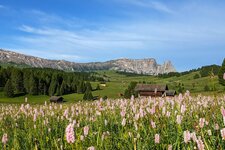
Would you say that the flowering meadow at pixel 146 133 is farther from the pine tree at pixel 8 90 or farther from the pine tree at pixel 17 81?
the pine tree at pixel 17 81

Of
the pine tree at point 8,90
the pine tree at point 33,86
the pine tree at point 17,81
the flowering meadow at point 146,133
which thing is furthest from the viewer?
the pine tree at point 17,81

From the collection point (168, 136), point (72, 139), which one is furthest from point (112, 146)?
point (72, 139)

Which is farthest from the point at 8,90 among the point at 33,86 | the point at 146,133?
the point at 146,133

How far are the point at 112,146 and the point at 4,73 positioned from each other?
20332 cm

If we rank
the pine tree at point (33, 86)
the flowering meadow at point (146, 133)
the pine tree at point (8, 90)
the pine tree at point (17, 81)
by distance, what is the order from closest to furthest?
the flowering meadow at point (146, 133) < the pine tree at point (8, 90) < the pine tree at point (33, 86) < the pine tree at point (17, 81)

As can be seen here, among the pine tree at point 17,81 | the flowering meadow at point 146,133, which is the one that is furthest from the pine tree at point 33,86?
the flowering meadow at point 146,133

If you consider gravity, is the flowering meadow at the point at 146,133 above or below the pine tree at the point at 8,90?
above

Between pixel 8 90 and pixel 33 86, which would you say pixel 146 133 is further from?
pixel 33 86

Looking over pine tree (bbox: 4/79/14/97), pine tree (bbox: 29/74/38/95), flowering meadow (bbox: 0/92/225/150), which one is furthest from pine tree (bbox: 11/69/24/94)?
flowering meadow (bbox: 0/92/225/150)

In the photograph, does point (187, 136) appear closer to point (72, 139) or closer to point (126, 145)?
point (72, 139)

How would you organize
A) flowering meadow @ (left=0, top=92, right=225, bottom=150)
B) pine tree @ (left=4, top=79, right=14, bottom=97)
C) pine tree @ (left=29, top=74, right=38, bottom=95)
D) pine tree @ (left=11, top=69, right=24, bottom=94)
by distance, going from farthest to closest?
1. pine tree @ (left=11, top=69, right=24, bottom=94)
2. pine tree @ (left=29, top=74, right=38, bottom=95)
3. pine tree @ (left=4, top=79, right=14, bottom=97)
4. flowering meadow @ (left=0, top=92, right=225, bottom=150)

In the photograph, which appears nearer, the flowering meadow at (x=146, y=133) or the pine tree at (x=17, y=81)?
the flowering meadow at (x=146, y=133)

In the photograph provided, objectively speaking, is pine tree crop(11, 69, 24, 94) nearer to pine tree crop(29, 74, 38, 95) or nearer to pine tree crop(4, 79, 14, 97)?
pine tree crop(29, 74, 38, 95)

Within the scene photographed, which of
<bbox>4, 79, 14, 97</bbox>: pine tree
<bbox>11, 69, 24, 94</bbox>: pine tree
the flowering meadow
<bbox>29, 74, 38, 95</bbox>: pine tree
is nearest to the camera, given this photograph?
the flowering meadow
